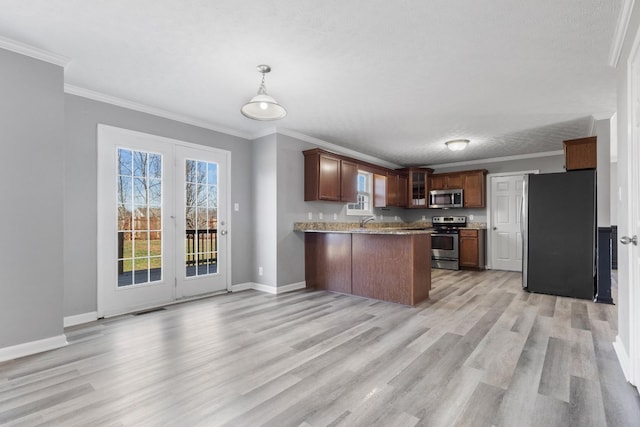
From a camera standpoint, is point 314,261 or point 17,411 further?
point 314,261

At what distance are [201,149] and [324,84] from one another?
7.27ft

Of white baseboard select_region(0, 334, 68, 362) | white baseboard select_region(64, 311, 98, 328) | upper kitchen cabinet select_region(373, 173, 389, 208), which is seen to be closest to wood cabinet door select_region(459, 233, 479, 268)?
upper kitchen cabinet select_region(373, 173, 389, 208)

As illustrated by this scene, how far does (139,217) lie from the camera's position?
3.89 m

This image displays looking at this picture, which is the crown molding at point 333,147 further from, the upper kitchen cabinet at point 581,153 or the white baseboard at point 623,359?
the white baseboard at point 623,359

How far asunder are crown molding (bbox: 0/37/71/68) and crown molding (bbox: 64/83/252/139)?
586 mm

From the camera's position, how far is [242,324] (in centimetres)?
328

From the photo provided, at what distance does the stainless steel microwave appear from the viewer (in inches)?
282

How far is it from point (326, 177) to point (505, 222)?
4.30m

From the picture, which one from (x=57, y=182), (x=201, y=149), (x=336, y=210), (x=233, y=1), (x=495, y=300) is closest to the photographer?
(x=233, y=1)

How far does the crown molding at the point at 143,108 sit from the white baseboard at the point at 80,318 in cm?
238

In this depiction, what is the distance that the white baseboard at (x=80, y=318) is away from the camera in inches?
128

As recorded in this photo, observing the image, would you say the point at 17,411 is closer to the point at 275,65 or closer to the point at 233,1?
the point at 233,1

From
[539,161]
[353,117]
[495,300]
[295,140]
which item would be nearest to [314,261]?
[295,140]

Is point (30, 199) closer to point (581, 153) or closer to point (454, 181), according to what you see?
point (581, 153)
